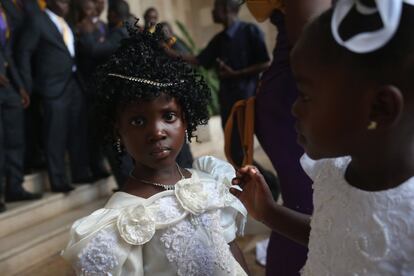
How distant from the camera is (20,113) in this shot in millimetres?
3715

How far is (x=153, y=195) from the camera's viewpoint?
124 cm

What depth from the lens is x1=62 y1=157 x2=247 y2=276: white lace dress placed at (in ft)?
3.71

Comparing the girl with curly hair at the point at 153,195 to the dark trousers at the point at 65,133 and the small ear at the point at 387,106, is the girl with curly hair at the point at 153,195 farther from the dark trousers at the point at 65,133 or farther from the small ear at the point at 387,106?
the dark trousers at the point at 65,133

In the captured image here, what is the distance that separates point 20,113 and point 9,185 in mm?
589

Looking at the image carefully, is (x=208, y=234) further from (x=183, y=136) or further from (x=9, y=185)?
(x=9, y=185)

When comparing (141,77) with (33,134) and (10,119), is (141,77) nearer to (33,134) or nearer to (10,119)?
(10,119)

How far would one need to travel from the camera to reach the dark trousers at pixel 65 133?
4062 mm

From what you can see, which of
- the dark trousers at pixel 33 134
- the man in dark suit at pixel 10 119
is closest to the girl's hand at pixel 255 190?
the man in dark suit at pixel 10 119

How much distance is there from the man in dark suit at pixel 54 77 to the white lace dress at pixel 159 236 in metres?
3.01

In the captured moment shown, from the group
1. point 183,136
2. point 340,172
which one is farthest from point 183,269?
point 340,172

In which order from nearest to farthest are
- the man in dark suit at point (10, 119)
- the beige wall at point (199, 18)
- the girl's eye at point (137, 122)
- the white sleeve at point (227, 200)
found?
the girl's eye at point (137, 122) → the white sleeve at point (227, 200) → the man in dark suit at point (10, 119) → the beige wall at point (199, 18)

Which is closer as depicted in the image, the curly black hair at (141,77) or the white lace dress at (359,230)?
the white lace dress at (359,230)

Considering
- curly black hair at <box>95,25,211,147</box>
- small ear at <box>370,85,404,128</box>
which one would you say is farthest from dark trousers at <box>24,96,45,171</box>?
small ear at <box>370,85,404,128</box>

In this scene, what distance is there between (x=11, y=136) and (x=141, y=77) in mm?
2796
